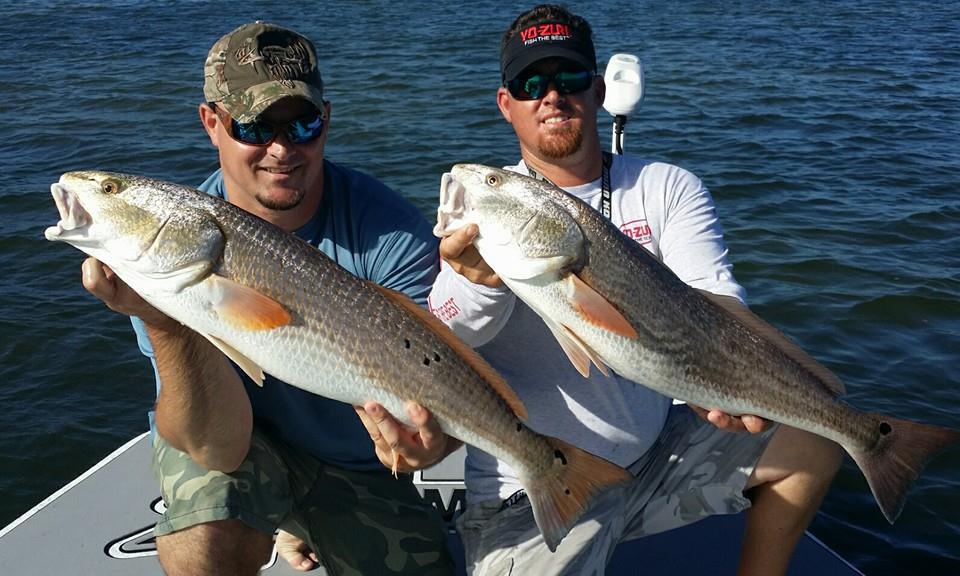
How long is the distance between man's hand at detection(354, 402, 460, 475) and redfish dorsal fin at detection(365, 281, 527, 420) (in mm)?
237

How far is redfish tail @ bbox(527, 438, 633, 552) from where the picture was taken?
11.1 ft

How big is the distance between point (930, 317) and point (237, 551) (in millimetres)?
6966

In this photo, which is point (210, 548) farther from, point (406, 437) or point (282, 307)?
point (282, 307)

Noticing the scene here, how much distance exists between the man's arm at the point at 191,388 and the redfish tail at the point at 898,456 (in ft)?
7.68

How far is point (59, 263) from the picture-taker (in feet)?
32.1

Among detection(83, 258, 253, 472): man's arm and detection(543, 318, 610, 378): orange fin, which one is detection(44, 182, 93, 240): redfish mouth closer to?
detection(83, 258, 253, 472): man's arm

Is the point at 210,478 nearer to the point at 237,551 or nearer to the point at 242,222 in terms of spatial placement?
the point at 237,551

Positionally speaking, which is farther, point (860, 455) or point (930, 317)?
point (930, 317)

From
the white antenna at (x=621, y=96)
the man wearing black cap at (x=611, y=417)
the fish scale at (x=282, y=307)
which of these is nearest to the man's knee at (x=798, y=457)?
the man wearing black cap at (x=611, y=417)

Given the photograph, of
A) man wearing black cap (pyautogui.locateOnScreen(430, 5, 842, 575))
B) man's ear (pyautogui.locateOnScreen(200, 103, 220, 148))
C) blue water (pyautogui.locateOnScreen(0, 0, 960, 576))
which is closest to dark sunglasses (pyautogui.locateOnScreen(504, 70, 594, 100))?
man wearing black cap (pyautogui.locateOnScreen(430, 5, 842, 575))

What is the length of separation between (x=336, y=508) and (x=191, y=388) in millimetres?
946

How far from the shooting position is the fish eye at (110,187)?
3.06 m

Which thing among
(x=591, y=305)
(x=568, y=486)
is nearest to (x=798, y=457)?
(x=568, y=486)

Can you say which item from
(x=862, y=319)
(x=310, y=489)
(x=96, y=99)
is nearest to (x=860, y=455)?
(x=310, y=489)
